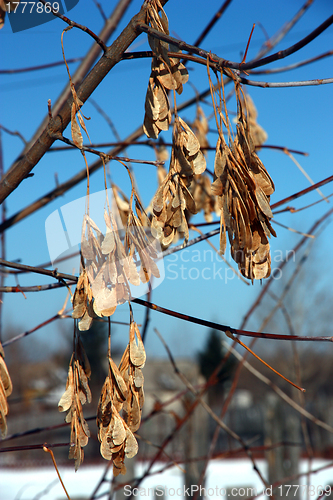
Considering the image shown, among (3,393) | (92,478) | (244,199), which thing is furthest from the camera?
(92,478)

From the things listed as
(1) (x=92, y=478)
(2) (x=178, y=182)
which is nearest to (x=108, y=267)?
(2) (x=178, y=182)

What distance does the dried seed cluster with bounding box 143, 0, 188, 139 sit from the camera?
43 centimetres

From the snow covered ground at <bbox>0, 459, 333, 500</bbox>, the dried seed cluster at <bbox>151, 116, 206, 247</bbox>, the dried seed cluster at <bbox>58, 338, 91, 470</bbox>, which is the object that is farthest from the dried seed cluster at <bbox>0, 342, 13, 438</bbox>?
the snow covered ground at <bbox>0, 459, 333, 500</bbox>

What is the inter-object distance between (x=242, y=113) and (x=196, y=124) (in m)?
0.62

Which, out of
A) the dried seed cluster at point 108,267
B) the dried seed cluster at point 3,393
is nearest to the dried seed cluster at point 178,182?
the dried seed cluster at point 108,267

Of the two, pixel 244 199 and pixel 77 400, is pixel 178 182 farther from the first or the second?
pixel 77 400

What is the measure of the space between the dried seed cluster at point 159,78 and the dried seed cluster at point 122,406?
23 centimetres

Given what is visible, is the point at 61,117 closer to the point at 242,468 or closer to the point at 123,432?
the point at 123,432

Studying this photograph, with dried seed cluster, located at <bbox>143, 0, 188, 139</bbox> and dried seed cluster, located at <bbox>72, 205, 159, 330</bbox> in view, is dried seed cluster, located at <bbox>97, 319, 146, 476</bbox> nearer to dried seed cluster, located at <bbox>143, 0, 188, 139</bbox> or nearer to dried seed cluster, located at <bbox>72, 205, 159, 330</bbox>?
dried seed cluster, located at <bbox>72, 205, 159, 330</bbox>

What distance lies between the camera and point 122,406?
0.42 metres

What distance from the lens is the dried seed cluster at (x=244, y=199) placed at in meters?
0.38

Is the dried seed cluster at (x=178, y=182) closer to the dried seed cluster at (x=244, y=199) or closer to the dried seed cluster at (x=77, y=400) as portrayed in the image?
the dried seed cluster at (x=244, y=199)

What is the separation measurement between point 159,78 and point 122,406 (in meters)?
0.37

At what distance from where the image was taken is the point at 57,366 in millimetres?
12922
